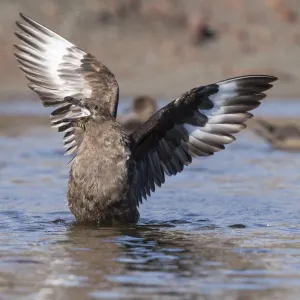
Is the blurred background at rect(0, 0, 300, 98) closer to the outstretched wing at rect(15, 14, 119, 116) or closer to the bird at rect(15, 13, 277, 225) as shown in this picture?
the outstretched wing at rect(15, 14, 119, 116)

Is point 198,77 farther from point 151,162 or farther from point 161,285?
point 161,285

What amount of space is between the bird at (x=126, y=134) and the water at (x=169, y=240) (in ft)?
0.84

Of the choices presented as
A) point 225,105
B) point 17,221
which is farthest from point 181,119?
point 17,221

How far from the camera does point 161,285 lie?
19.9 feet

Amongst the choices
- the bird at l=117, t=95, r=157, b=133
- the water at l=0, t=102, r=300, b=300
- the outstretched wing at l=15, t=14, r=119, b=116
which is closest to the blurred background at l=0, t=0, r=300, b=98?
the bird at l=117, t=95, r=157, b=133

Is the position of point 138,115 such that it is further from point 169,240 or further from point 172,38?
point 169,240

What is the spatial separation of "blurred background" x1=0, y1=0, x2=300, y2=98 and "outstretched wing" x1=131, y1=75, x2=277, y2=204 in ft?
38.4

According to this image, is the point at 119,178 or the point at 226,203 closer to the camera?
the point at 119,178

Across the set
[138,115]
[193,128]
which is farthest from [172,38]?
[193,128]

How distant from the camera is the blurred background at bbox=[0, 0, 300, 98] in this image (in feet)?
69.4

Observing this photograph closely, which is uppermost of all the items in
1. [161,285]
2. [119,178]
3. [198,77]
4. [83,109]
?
[198,77]

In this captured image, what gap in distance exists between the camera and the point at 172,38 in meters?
22.5

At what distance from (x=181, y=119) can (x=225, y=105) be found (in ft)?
1.29

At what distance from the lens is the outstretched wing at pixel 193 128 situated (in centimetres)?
859
